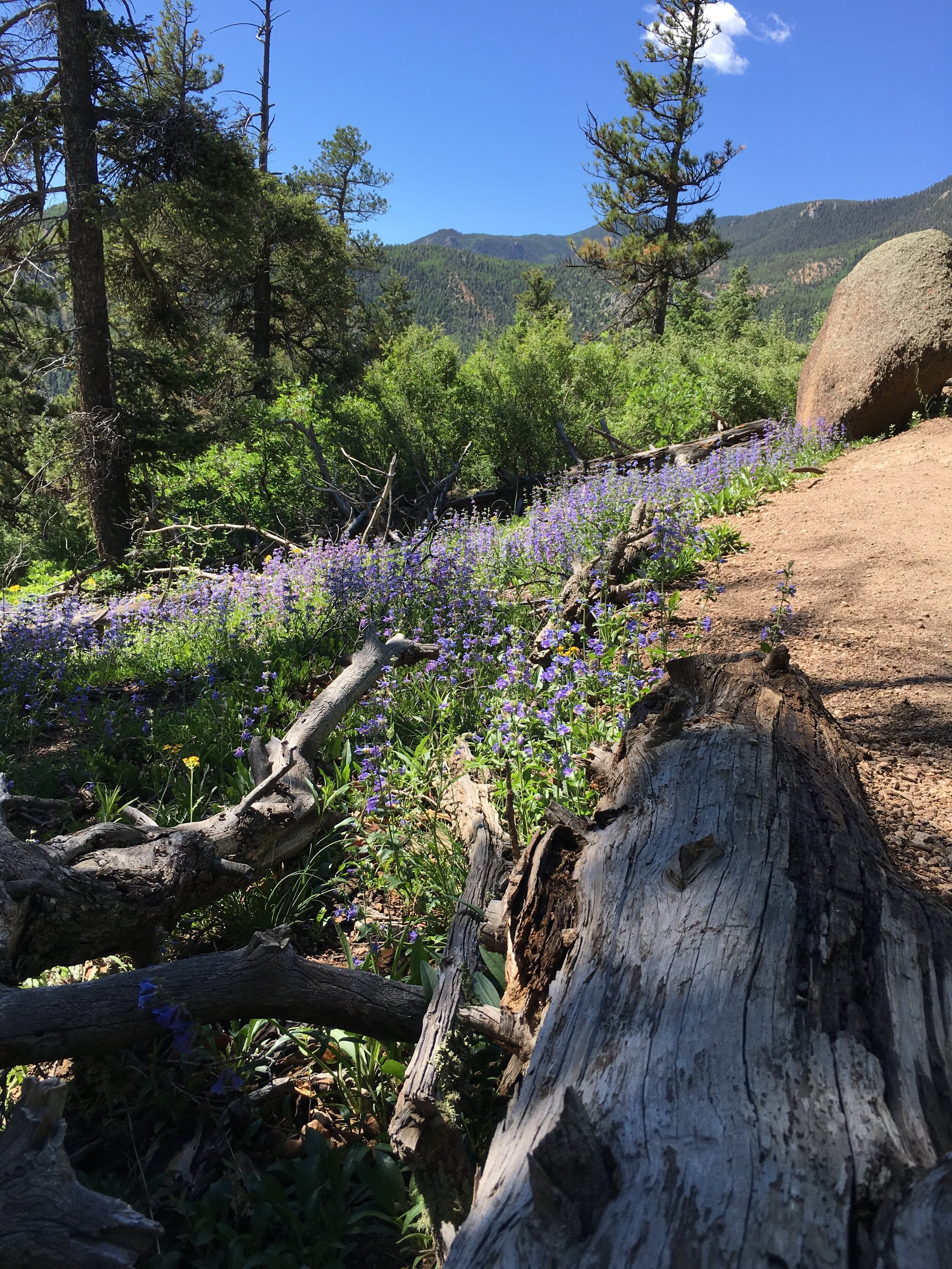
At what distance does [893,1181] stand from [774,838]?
92 cm

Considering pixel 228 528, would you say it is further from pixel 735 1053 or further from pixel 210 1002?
pixel 735 1053

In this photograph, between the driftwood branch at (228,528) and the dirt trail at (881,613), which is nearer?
the dirt trail at (881,613)

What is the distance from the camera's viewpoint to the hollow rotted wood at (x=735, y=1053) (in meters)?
1.10

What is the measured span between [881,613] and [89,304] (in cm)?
1143

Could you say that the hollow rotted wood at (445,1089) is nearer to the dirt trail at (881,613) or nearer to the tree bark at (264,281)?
the dirt trail at (881,613)

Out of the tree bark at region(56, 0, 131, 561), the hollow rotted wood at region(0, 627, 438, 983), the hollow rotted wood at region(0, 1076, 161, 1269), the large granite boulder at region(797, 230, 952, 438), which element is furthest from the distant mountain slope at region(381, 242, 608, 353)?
the hollow rotted wood at region(0, 1076, 161, 1269)

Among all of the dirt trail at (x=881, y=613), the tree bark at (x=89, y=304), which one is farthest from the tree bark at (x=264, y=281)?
the dirt trail at (x=881, y=613)

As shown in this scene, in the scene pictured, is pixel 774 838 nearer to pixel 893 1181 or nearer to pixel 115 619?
pixel 893 1181

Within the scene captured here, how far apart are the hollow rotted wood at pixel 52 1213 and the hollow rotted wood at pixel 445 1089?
22.1 inches

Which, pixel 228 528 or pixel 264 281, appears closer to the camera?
pixel 228 528

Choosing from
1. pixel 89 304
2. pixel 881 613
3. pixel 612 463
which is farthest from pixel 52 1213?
pixel 89 304

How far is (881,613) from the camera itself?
5031mm

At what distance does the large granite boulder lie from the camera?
10289mm

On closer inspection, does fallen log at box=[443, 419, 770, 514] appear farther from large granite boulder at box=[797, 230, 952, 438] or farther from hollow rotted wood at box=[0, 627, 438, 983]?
hollow rotted wood at box=[0, 627, 438, 983]
